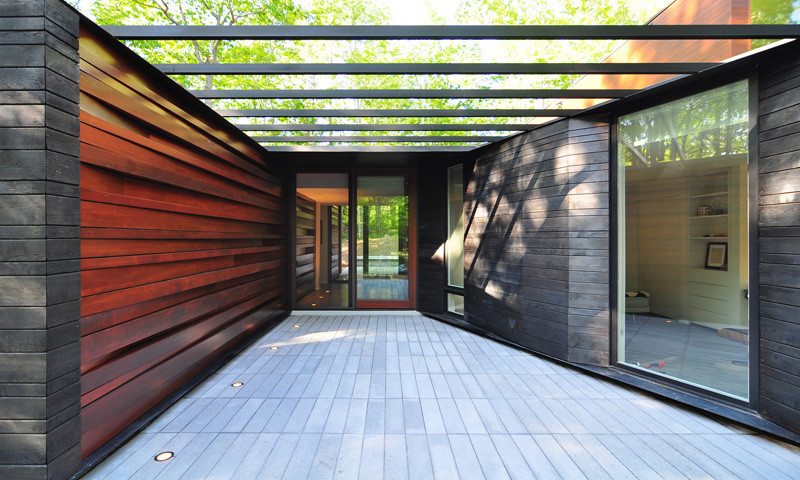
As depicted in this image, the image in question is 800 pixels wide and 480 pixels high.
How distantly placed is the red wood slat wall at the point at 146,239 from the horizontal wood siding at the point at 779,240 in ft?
14.9

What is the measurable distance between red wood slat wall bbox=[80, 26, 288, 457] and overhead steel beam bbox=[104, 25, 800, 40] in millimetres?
482

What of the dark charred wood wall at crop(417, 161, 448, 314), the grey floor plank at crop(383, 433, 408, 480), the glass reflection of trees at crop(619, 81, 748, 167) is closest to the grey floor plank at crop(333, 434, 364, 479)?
the grey floor plank at crop(383, 433, 408, 480)

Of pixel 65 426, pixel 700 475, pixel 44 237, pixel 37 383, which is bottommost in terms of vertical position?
pixel 700 475

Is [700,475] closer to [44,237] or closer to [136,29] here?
[44,237]

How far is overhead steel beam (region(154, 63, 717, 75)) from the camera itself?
2.33 metres

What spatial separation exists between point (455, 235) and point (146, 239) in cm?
406

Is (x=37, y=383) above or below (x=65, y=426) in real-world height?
above

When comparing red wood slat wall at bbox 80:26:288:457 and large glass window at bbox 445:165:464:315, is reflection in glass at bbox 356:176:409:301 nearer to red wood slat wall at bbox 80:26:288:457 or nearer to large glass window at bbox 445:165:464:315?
large glass window at bbox 445:165:464:315

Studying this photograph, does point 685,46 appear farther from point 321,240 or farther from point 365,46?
point 365,46

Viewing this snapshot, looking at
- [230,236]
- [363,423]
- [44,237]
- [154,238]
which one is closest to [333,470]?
[363,423]

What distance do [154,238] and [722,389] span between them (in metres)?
4.71

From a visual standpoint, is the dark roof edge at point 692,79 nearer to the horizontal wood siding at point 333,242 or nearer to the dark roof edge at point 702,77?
the dark roof edge at point 702,77

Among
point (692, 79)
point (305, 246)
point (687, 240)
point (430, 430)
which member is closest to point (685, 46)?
point (692, 79)

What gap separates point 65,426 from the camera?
5.35 ft
